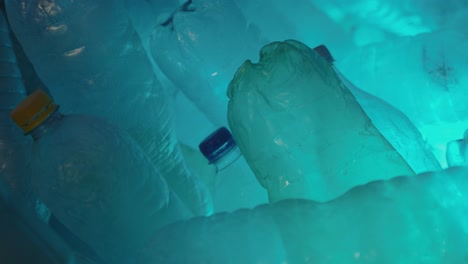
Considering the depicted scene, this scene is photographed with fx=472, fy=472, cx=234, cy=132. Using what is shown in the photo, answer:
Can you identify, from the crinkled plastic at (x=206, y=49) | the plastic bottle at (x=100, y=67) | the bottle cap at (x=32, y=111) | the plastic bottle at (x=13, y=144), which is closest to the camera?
the bottle cap at (x=32, y=111)

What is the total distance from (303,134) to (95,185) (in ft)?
1.34

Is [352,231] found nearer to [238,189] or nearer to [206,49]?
[238,189]

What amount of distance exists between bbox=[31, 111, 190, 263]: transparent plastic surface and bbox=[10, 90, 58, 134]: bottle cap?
8cm

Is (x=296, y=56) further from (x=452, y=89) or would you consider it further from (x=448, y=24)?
(x=448, y=24)

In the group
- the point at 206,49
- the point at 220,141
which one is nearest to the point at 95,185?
the point at 220,141

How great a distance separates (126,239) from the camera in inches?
35.4

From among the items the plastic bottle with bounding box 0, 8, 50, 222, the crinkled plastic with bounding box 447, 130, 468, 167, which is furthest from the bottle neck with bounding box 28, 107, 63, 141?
the crinkled plastic with bounding box 447, 130, 468, 167

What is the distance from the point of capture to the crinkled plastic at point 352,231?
0.65 metres

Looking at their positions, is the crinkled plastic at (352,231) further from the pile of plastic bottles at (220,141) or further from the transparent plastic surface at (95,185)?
the transparent plastic surface at (95,185)

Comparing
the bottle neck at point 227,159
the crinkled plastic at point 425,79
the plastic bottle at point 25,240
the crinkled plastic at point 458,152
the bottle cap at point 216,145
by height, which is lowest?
the crinkled plastic at point 425,79

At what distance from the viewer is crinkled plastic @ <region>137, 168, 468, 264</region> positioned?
652 mm

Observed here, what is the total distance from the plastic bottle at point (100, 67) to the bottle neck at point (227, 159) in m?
0.15

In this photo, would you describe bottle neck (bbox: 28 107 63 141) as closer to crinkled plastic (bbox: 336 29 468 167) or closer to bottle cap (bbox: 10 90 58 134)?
bottle cap (bbox: 10 90 58 134)

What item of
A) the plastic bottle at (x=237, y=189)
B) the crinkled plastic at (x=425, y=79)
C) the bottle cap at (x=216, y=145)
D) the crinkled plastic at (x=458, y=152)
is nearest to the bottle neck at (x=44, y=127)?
the bottle cap at (x=216, y=145)
